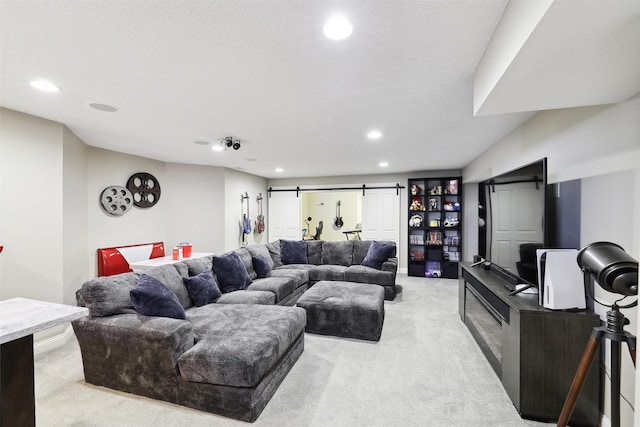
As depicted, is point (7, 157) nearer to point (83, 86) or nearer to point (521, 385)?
point (83, 86)

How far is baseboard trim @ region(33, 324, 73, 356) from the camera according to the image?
9.12 feet

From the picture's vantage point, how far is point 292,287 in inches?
163

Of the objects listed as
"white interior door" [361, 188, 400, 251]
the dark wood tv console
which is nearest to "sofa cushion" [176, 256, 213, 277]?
the dark wood tv console

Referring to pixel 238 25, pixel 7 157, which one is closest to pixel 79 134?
pixel 7 157

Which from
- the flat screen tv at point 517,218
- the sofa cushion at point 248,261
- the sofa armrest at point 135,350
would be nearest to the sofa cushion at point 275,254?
the sofa cushion at point 248,261

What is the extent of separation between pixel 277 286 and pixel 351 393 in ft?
5.97

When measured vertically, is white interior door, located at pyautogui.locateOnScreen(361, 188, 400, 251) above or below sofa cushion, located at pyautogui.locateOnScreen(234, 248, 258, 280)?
above

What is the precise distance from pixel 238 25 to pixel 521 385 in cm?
283

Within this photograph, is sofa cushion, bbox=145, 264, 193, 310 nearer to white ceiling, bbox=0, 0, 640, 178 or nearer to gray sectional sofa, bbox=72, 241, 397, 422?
gray sectional sofa, bbox=72, 241, 397, 422

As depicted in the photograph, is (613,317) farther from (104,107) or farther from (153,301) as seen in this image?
(104,107)

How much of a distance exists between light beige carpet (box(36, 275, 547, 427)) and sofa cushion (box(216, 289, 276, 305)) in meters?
0.68

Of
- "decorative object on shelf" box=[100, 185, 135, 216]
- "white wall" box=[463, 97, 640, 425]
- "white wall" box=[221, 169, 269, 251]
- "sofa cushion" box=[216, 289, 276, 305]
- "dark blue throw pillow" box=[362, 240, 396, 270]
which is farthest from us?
"white wall" box=[221, 169, 269, 251]

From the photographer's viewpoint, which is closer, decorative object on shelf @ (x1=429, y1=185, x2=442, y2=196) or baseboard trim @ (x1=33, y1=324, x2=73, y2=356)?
baseboard trim @ (x1=33, y1=324, x2=73, y2=356)

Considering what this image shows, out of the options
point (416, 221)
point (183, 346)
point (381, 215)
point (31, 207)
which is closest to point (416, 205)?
point (416, 221)
